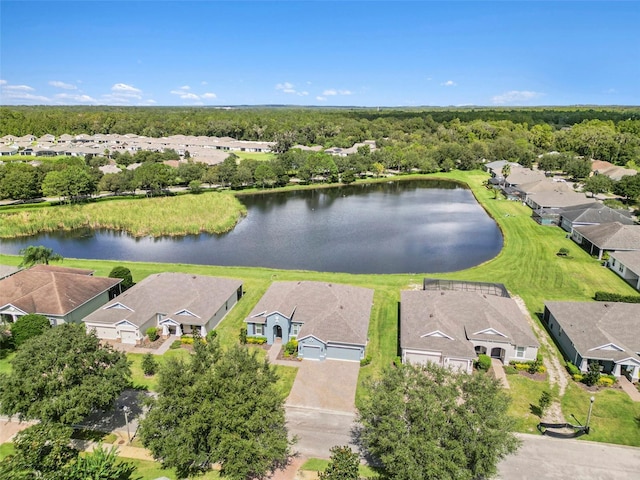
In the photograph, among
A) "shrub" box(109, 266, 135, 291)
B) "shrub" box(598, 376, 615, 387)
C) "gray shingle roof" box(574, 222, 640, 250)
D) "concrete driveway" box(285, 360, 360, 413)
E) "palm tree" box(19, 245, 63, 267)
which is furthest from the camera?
"gray shingle roof" box(574, 222, 640, 250)

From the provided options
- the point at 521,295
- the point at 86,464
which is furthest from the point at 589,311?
the point at 86,464

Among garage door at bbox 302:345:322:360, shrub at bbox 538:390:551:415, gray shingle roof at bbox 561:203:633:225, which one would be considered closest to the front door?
garage door at bbox 302:345:322:360

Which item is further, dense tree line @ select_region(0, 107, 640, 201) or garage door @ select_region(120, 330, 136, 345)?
dense tree line @ select_region(0, 107, 640, 201)

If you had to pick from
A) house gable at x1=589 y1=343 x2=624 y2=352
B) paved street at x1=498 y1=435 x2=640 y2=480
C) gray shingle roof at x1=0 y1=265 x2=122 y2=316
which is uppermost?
gray shingle roof at x1=0 y1=265 x2=122 y2=316

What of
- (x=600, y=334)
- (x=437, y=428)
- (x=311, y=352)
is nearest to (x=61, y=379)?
(x=311, y=352)

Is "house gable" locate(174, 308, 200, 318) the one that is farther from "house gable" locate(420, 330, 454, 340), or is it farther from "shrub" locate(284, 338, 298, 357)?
"house gable" locate(420, 330, 454, 340)

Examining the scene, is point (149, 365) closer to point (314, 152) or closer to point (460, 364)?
point (460, 364)
